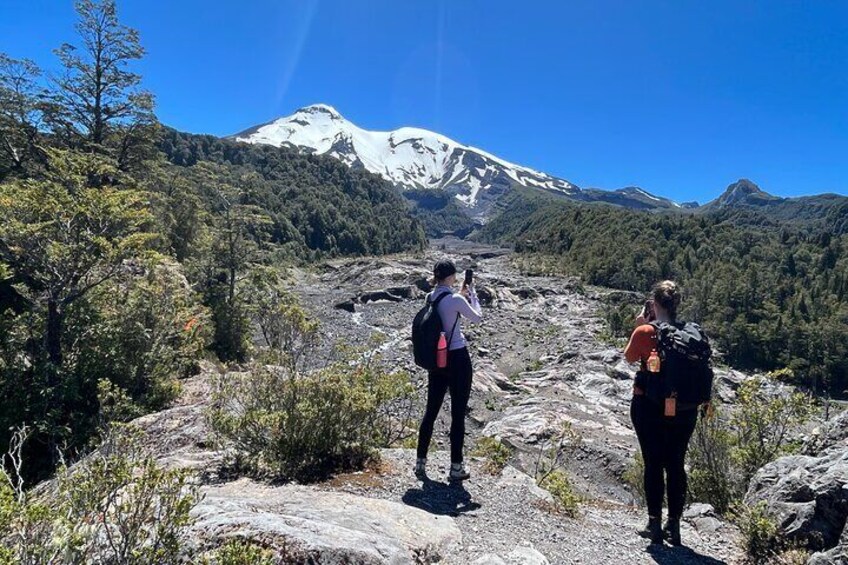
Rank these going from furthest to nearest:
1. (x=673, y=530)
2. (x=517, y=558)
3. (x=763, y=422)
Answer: (x=763, y=422)
(x=673, y=530)
(x=517, y=558)

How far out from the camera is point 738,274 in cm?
7900

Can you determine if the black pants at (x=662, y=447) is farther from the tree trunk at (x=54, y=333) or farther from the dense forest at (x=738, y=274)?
the dense forest at (x=738, y=274)

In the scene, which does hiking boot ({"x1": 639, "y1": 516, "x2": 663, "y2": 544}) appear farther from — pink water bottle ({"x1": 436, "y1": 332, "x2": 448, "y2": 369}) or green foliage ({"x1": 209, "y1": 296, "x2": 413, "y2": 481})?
green foliage ({"x1": 209, "y1": 296, "x2": 413, "y2": 481})

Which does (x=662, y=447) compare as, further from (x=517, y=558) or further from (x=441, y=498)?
(x=441, y=498)

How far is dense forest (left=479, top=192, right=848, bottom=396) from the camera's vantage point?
59.5 metres

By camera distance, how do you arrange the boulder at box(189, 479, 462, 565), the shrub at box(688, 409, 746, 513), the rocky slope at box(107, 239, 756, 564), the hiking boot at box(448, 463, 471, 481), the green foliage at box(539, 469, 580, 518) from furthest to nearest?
1. the shrub at box(688, 409, 746, 513)
2. the hiking boot at box(448, 463, 471, 481)
3. the green foliage at box(539, 469, 580, 518)
4. the rocky slope at box(107, 239, 756, 564)
5. the boulder at box(189, 479, 462, 565)

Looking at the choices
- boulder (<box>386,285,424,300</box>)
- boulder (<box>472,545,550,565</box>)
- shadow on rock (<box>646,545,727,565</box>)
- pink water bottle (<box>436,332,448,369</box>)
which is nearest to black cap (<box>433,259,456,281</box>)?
pink water bottle (<box>436,332,448,369</box>)

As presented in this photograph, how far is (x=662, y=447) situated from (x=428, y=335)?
2.37m

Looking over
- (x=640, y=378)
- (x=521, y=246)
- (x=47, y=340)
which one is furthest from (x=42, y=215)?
(x=521, y=246)

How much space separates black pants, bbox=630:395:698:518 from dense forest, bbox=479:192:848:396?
59284 millimetres

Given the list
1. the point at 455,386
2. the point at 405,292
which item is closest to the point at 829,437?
the point at 455,386

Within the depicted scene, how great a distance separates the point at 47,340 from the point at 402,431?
7306mm

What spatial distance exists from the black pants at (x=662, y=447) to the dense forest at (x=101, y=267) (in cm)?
508

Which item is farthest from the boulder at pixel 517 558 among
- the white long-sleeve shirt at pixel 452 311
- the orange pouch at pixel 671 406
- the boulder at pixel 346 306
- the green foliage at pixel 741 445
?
the boulder at pixel 346 306
